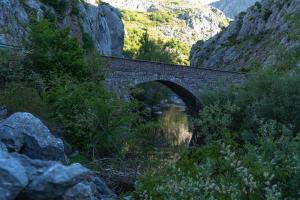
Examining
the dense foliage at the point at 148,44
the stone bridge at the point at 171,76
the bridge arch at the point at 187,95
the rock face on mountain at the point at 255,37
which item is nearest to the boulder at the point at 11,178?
the stone bridge at the point at 171,76

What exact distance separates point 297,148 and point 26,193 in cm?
418

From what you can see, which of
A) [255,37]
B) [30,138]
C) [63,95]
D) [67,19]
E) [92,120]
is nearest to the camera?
[30,138]

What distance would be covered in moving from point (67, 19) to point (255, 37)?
25.1 m

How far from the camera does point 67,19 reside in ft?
125

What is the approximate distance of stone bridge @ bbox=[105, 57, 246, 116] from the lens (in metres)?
28.8

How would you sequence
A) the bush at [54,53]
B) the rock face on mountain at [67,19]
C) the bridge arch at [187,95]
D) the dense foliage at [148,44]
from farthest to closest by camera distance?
the dense foliage at [148,44], the bridge arch at [187,95], the rock face on mountain at [67,19], the bush at [54,53]

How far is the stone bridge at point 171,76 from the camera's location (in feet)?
94.3

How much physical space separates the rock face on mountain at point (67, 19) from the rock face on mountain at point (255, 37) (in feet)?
44.4

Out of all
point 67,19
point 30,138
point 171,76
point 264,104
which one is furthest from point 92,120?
point 67,19

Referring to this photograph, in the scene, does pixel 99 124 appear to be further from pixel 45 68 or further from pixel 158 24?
pixel 158 24

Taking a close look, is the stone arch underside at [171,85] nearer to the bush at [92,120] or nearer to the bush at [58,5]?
the bush at [92,120]

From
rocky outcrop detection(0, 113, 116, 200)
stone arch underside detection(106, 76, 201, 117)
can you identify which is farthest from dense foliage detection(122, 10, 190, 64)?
rocky outcrop detection(0, 113, 116, 200)

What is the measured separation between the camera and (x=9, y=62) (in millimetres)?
16141

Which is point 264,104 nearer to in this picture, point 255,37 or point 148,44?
point 255,37
